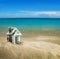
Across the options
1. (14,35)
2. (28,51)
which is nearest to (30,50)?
(28,51)

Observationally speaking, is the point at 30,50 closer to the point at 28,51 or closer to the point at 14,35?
the point at 28,51

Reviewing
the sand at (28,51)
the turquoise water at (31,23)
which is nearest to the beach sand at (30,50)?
the sand at (28,51)

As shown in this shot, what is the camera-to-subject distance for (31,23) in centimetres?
247

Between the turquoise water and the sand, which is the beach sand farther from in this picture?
the turquoise water

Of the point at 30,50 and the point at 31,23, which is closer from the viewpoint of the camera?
the point at 30,50

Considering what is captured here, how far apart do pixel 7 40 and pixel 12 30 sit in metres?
0.14

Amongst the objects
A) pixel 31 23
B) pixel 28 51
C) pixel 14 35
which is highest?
pixel 31 23

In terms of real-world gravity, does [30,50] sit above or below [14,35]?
below

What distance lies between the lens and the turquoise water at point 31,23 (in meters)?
2.45

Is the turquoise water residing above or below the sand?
above

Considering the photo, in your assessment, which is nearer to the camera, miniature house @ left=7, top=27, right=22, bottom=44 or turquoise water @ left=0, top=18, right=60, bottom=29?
miniature house @ left=7, top=27, right=22, bottom=44

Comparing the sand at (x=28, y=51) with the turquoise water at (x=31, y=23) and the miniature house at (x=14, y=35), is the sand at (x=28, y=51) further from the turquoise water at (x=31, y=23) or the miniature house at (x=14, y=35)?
the turquoise water at (x=31, y=23)

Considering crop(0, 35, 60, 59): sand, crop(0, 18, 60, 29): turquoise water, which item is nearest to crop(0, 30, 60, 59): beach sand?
crop(0, 35, 60, 59): sand

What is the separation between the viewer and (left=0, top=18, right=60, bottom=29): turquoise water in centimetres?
245
